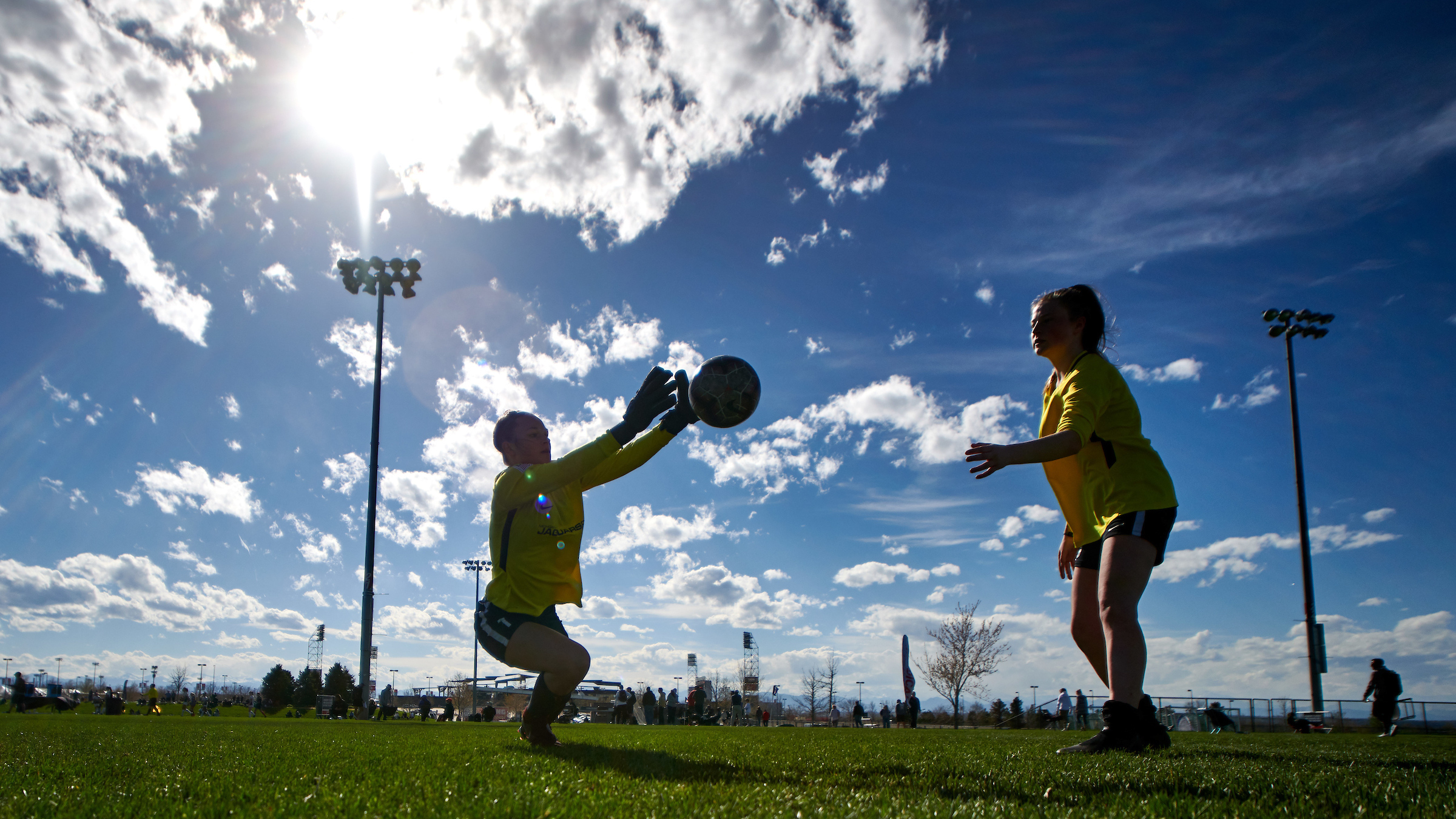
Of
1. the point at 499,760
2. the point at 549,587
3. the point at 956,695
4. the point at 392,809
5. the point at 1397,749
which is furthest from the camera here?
the point at 956,695

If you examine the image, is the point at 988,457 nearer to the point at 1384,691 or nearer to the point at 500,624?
the point at 500,624

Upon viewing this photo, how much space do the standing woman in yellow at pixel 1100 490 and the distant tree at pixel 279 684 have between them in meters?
75.5

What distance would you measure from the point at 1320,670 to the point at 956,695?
28328 mm

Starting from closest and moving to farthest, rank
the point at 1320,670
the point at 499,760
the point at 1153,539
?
the point at 499,760
the point at 1153,539
the point at 1320,670

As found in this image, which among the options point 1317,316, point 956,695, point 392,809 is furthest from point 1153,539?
point 956,695

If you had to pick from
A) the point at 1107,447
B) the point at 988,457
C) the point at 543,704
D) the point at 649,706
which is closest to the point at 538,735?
the point at 543,704

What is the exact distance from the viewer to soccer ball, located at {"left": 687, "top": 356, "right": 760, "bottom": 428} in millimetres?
4941

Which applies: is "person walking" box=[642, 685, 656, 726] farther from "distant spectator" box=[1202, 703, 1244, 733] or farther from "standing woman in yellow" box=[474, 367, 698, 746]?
"standing woman in yellow" box=[474, 367, 698, 746]

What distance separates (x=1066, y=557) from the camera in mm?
5262

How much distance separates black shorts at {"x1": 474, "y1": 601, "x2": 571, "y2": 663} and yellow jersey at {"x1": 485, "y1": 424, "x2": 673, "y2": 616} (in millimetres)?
40

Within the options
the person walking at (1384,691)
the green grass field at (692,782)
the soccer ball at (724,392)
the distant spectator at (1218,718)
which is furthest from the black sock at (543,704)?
the distant spectator at (1218,718)

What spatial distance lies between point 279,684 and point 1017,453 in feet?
265

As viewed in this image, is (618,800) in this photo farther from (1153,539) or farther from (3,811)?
(1153,539)

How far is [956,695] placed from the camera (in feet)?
160
